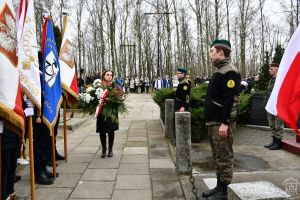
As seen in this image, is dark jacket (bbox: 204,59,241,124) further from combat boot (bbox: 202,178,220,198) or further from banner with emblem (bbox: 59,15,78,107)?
banner with emblem (bbox: 59,15,78,107)

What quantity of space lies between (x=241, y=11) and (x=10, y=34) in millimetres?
33425

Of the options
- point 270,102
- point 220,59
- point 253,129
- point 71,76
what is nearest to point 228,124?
point 220,59

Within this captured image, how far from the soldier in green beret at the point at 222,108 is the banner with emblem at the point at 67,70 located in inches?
119

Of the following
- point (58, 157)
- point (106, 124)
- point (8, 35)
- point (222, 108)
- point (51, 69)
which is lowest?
point (58, 157)

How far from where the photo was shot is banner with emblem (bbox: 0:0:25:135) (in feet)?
12.5

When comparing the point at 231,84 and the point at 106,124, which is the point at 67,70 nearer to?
the point at 106,124

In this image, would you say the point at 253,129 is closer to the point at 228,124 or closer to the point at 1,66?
the point at 228,124

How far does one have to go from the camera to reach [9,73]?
3863 mm

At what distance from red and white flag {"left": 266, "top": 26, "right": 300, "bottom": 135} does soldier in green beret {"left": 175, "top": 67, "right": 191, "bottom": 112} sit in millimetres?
5417

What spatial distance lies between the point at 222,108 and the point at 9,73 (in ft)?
8.64

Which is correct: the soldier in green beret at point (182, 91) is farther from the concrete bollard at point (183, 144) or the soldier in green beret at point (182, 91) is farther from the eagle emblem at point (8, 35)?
the eagle emblem at point (8, 35)

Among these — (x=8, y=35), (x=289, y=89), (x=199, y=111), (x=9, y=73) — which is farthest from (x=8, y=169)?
(x=199, y=111)

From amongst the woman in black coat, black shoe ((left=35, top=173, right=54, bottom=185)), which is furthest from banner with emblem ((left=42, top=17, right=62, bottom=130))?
the woman in black coat

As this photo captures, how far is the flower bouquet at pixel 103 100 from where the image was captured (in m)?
7.23
